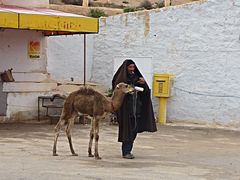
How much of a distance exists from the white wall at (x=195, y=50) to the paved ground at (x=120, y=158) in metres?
0.89

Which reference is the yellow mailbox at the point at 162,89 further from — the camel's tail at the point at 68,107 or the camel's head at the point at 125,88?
the camel's head at the point at 125,88

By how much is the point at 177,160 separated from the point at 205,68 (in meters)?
6.65

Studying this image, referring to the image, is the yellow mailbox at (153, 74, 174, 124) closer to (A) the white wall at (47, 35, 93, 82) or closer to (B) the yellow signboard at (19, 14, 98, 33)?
(B) the yellow signboard at (19, 14, 98, 33)

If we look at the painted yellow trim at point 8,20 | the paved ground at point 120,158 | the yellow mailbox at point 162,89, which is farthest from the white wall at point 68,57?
the painted yellow trim at point 8,20

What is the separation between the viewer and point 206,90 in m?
17.7

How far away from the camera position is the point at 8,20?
1488 cm

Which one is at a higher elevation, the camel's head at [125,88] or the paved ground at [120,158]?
the camel's head at [125,88]

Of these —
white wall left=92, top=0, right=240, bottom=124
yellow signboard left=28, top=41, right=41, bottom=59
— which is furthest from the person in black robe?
yellow signboard left=28, top=41, right=41, bottom=59

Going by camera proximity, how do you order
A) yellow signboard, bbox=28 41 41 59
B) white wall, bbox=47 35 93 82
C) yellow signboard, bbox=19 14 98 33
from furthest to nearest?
1. white wall, bbox=47 35 93 82
2. yellow signboard, bbox=28 41 41 59
3. yellow signboard, bbox=19 14 98 33

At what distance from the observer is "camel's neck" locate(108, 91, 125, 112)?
11297 millimetres

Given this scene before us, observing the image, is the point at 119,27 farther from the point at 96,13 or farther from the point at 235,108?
the point at 96,13

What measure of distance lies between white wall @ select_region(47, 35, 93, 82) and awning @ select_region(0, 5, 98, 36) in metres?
2.78

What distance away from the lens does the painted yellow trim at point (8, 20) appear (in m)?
14.7

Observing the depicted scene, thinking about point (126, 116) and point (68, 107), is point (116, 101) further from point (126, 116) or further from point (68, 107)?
point (68, 107)
